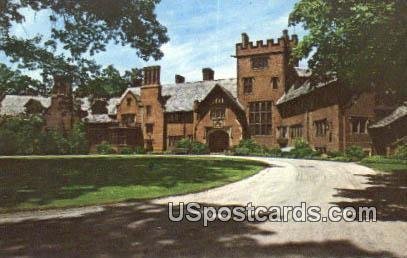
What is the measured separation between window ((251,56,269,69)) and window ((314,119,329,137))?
39.7 ft

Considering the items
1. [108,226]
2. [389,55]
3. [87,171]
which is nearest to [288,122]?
[87,171]

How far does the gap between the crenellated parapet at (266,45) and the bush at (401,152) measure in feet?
63.1

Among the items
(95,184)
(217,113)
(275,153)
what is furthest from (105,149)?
(95,184)

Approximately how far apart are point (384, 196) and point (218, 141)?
3800 centimetres

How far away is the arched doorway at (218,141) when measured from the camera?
51250mm

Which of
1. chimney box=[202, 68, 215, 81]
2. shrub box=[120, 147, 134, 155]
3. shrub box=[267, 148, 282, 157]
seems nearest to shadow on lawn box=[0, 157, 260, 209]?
shrub box=[267, 148, 282, 157]

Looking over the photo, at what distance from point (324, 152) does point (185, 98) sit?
2161 centimetres

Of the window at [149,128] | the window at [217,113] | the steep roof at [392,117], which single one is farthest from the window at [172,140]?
the steep roof at [392,117]

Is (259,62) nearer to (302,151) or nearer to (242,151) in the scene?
(242,151)

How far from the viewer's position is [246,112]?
5034 cm

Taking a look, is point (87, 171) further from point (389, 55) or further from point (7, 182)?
point (389, 55)

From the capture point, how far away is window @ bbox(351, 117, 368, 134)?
123 ft

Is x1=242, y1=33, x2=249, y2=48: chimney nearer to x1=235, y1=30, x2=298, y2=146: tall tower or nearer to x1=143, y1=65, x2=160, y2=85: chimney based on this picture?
x1=235, y1=30, x2=298, y2=146: tall tower

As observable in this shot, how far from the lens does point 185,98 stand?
54.5 metres
